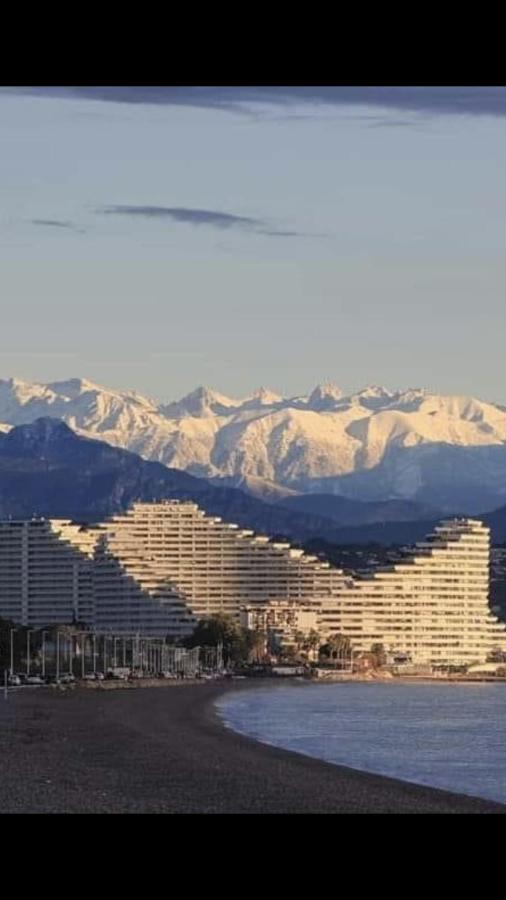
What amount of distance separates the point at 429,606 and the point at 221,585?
12809 mm

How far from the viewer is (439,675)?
5448 inches

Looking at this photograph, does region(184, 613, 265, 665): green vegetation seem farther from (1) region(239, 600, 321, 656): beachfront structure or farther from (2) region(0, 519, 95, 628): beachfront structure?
(2) region(0, 519, 95, 628): beachfront structure

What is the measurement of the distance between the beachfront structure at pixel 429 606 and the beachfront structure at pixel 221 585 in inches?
2.5

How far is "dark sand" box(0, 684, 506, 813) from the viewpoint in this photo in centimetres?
2059

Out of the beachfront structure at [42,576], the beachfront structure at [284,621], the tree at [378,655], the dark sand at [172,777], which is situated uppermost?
the beachfront structure at [42,576]

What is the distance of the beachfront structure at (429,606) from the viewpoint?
148625mm

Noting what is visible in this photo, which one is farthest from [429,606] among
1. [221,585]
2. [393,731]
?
[393,731]

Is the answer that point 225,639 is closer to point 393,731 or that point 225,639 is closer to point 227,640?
point 227,640

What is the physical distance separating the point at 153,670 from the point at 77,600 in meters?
38.3

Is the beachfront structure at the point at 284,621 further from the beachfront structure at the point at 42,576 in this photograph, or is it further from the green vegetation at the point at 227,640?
the beachfront structure at the point at 42,576

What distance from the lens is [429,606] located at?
15600cm

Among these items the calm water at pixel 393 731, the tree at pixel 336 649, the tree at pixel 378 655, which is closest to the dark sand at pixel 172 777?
the calm water at pixel 393 731
